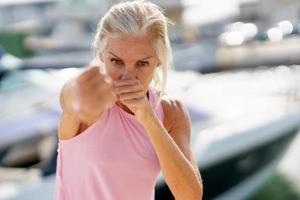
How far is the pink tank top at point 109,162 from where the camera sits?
97cm

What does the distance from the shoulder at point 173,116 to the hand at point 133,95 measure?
14 centimetres

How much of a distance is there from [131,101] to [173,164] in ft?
0.46

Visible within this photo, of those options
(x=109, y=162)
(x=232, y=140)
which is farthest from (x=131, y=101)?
(x=232, y=140)

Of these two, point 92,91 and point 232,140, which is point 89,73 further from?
point 232,140

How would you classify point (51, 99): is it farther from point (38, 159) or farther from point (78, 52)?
point (78, 52)

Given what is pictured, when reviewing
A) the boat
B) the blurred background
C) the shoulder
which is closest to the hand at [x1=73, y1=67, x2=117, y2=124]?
the shoulder

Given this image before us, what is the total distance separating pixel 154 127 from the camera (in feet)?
3.20

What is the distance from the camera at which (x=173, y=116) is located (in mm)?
1104

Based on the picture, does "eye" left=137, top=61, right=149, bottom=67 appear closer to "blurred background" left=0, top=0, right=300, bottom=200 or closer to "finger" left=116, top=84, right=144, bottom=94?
"finger" left=116, top=84, right=144, bottom=94

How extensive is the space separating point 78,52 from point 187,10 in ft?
17.9

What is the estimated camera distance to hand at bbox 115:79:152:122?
0.92 m

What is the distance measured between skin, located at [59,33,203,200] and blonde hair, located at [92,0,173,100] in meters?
0.01

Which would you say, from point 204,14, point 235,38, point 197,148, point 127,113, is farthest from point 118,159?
point 204,14

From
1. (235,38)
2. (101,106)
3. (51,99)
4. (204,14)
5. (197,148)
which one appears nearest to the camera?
(101,106)
